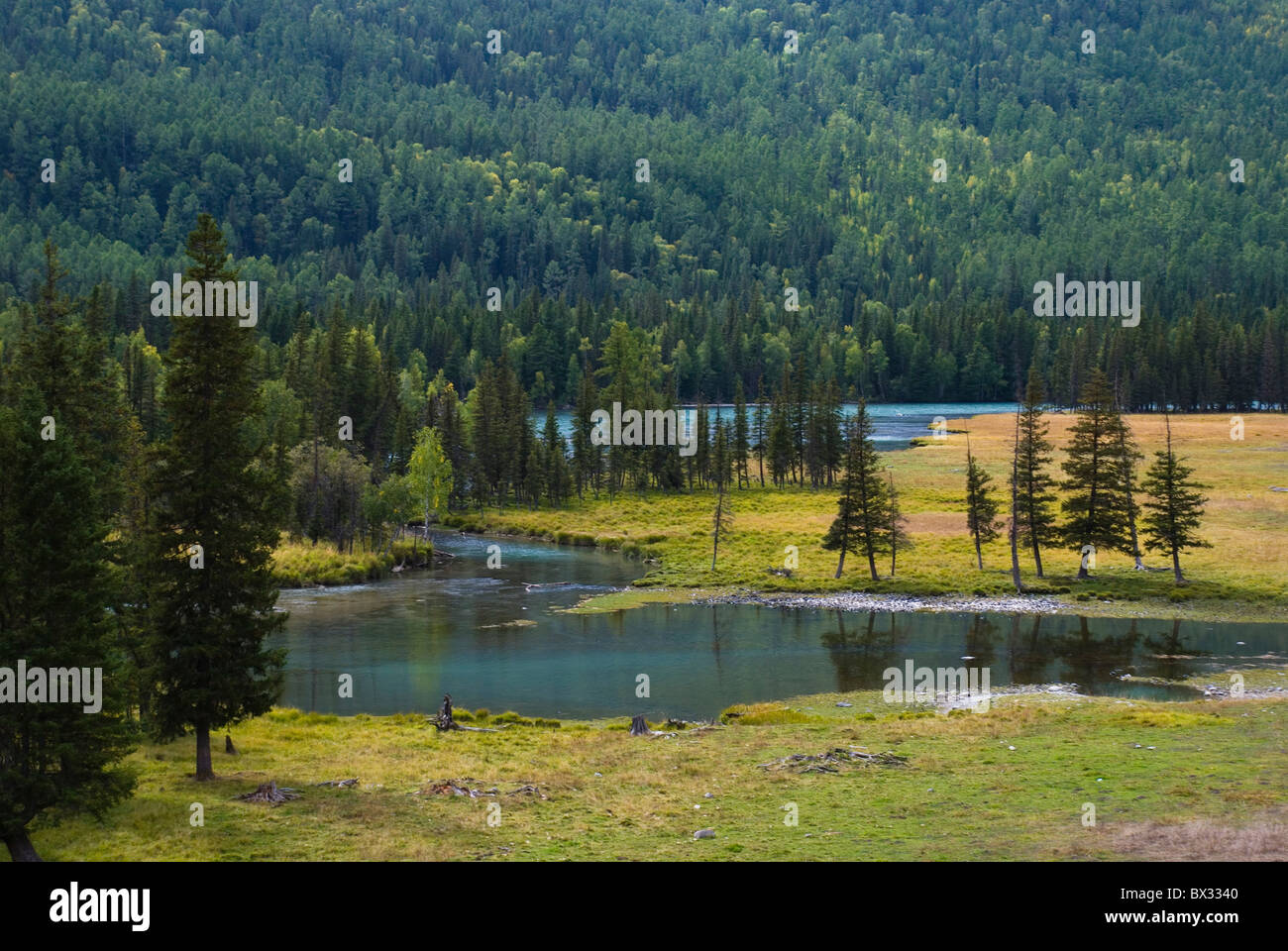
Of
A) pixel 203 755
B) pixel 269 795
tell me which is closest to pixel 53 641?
pixel 269 795

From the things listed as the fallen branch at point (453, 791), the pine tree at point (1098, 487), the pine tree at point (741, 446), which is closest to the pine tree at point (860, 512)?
the pine tree at point (1098, 487)

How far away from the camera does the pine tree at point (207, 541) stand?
34.2 metres

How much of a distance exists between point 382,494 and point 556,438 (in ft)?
120

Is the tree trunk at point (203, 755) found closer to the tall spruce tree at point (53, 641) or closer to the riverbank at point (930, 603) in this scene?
the tall spruce tree at point (53, 641)

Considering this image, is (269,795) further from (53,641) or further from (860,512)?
(860,512)

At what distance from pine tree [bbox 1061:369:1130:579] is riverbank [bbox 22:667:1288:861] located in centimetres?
3243

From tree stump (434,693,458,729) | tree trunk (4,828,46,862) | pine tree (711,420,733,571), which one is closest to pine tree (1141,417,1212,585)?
pine tree (711,420,733,571)

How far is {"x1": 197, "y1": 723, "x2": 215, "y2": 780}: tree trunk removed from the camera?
34375 mm

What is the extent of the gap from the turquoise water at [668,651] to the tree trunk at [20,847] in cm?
2372

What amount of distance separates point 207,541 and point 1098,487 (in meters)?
61.0

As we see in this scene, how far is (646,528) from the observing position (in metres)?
106

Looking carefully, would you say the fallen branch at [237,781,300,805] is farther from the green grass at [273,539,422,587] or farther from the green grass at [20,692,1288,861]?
the green grass at [273,539,422,587]
